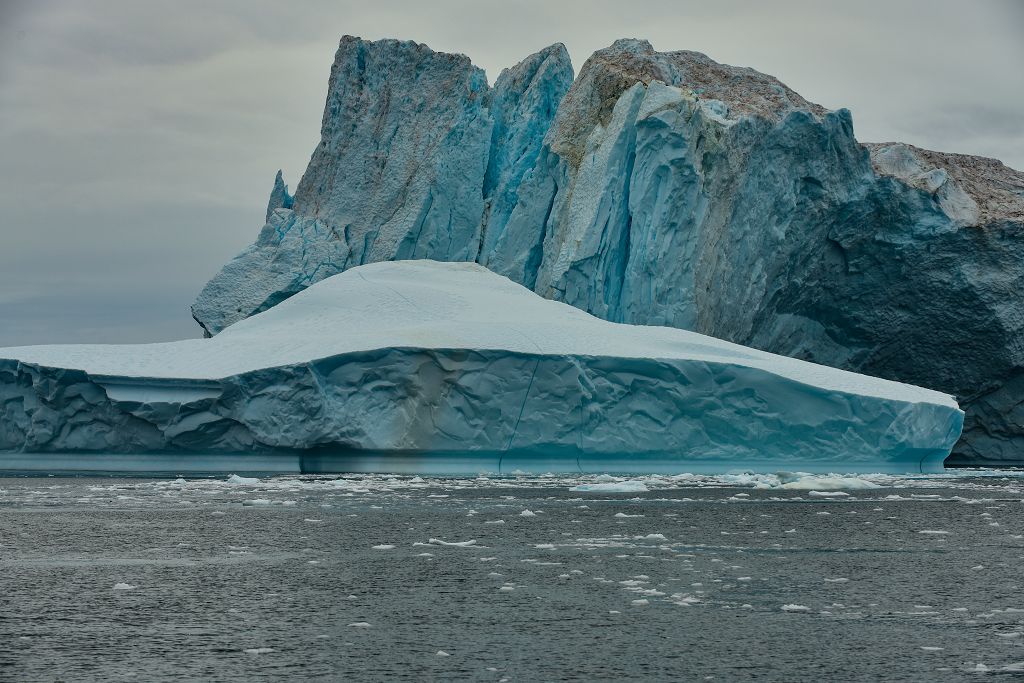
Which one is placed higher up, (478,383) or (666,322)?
(666,322)

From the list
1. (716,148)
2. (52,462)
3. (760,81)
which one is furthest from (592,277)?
(52,462)

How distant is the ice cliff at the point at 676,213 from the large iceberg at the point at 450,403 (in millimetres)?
5322

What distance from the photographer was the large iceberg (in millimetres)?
15359

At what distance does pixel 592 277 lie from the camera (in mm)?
22719

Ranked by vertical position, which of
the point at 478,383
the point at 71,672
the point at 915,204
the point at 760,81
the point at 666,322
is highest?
the point at 760,81

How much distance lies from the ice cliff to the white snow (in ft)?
12.1

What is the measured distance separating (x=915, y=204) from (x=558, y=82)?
9199 millimetres

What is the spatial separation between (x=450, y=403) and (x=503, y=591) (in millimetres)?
9779

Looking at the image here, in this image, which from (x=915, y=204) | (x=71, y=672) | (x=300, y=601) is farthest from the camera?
(x=915, y=204)

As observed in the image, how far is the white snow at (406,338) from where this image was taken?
15.6 meters

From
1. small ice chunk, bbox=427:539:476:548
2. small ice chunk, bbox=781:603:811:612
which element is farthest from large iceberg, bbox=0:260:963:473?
small ice chunk, bbox=781:603:811:612

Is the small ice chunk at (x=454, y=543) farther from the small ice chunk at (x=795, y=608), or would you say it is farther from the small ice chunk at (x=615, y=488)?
the small ice chunk at (x=615, y=488)

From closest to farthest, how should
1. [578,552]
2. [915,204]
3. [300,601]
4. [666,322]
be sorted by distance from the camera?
[300,601] < [578,552] < [666,322] < [915,204]

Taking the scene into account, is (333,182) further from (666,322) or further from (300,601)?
(300,601)
